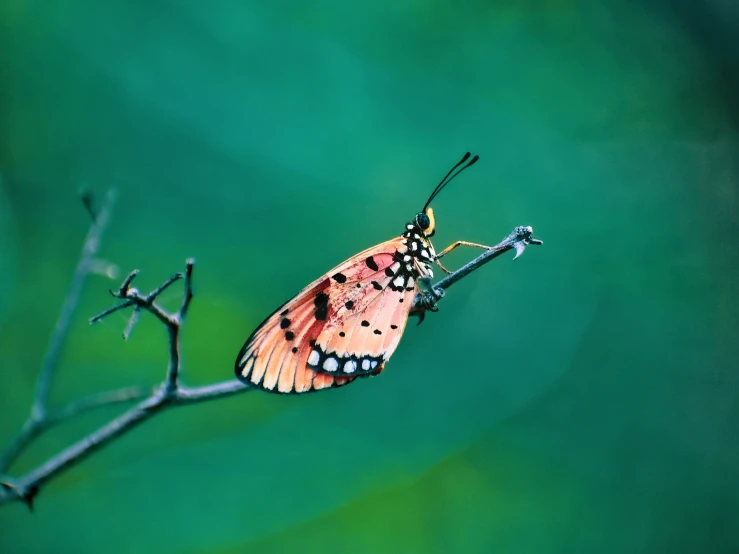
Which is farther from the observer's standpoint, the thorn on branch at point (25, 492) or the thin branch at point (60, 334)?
the thin branch at point (60, 334)

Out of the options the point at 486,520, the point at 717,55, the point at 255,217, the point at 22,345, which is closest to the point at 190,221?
the point at 255,217

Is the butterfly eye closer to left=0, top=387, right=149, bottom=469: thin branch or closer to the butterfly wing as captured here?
the butterfly wing

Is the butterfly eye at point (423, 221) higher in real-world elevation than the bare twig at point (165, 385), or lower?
higher

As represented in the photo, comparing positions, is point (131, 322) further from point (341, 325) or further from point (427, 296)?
point (427, 296)

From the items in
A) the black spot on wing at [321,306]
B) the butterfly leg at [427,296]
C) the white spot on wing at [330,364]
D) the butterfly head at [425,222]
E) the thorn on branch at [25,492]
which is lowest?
the thorn on branch at [25,492]

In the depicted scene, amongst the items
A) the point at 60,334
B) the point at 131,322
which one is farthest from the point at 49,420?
the point at 131,322

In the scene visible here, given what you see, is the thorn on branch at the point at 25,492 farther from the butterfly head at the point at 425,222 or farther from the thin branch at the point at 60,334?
the butterfly head at the point at 425,222

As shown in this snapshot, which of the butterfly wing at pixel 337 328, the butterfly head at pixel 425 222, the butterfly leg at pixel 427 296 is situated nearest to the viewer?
the butterfly leg at pixel 427 296

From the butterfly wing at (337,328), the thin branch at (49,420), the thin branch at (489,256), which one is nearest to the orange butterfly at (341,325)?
the butterfly wing at (337,328)
